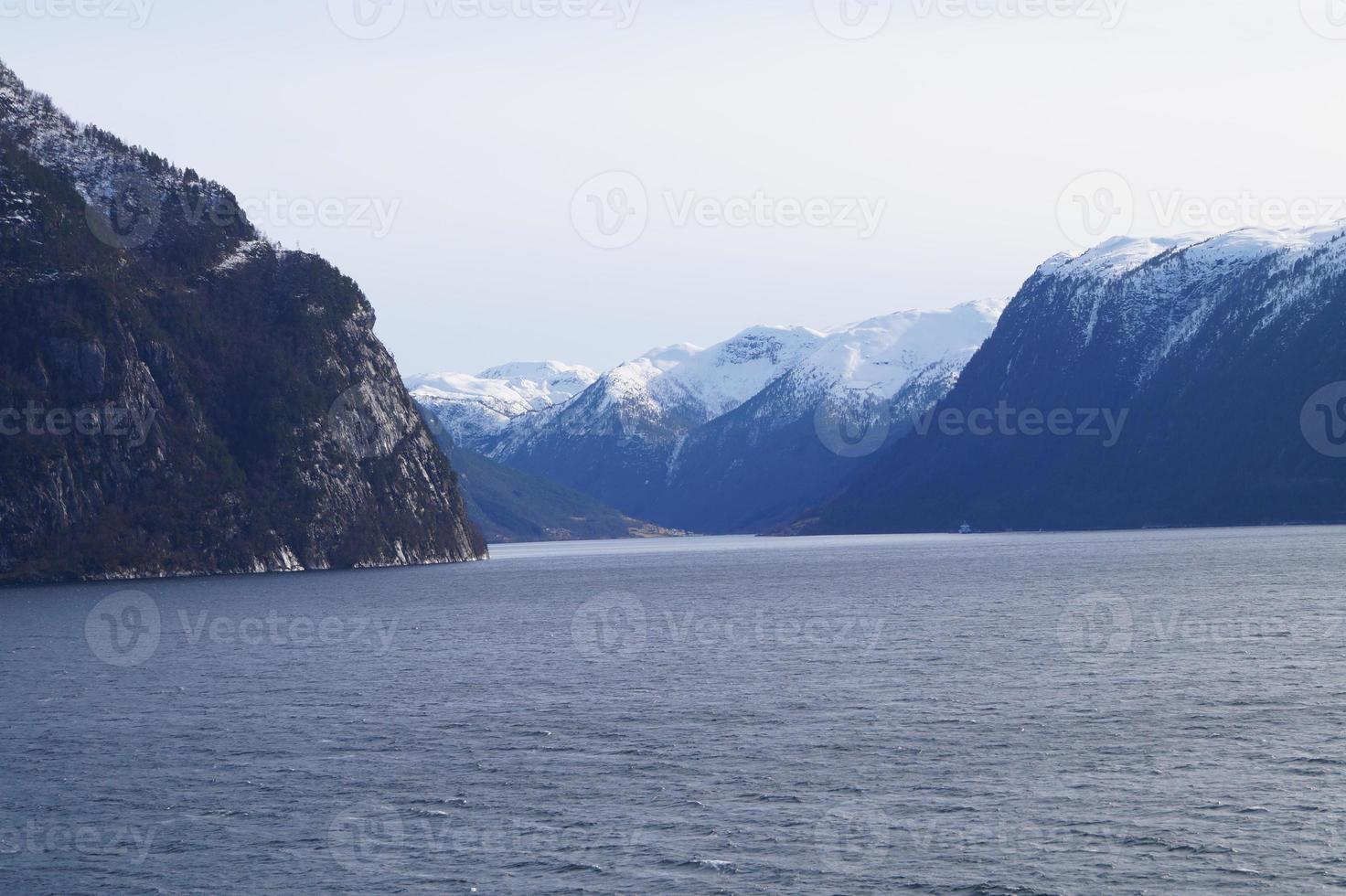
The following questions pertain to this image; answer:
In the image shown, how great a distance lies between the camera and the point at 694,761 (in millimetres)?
67688

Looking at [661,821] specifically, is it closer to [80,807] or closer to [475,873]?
[475,873]

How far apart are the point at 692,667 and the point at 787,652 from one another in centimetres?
1062

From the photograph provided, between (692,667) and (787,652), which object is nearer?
(692,667)

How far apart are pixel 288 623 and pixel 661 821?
9613 cm

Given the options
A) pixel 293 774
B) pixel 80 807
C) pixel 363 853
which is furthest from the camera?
pixel 293 774

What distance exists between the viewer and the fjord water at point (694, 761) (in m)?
51.1

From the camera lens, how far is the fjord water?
51125mm

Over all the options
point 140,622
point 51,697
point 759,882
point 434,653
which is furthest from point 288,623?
point 759,882

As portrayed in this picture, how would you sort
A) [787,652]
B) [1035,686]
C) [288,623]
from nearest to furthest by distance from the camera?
[1035,686], [787,652], [288,623]

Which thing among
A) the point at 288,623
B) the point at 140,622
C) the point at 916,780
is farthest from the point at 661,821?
the point at 140,622

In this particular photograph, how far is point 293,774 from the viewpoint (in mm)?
66812

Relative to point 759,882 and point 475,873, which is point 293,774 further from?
point 759,882

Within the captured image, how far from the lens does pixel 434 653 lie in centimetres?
11856

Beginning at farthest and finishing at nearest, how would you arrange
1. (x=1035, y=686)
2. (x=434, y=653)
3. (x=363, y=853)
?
(x=434, y=653), (x=1035, y=686), (x=363, y=853)
